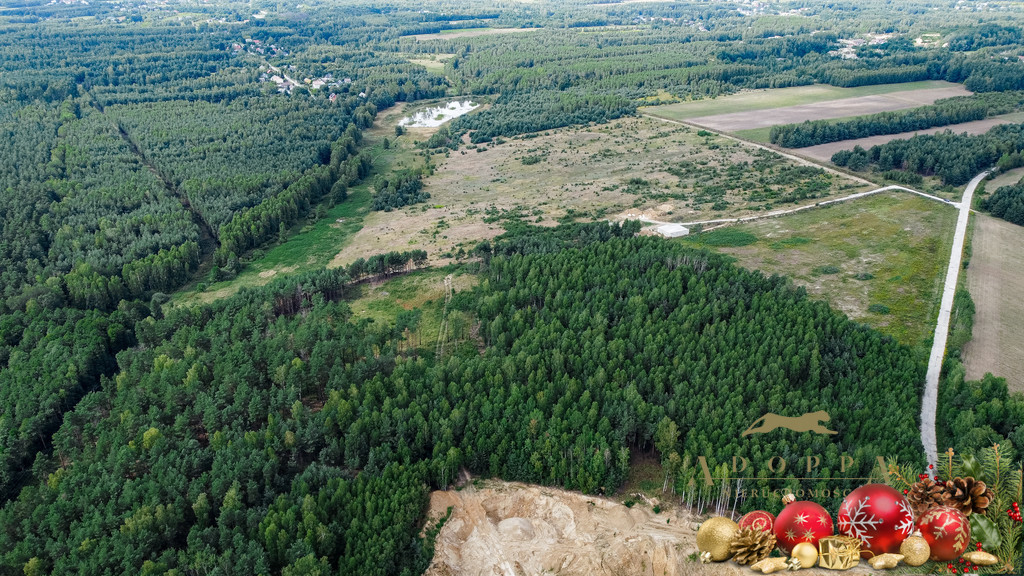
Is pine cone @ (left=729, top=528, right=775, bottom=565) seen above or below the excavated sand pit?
above

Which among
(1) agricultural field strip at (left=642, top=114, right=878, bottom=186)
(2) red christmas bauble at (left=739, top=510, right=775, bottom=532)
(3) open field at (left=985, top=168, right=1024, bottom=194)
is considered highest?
(2) red christmas bauble at (left=739, top=510, right=775, bottom=532)

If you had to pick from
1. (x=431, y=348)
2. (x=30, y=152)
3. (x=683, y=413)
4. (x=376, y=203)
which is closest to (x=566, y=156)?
(x=376, y=203)

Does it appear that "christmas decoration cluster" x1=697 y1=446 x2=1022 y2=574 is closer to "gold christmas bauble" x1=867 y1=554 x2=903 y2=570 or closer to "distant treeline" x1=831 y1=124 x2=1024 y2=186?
"gold christmas bauble" x1=867 y1=554 x2=903 y2=570

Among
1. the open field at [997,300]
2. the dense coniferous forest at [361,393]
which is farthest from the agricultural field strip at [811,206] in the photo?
the dense coniferous forest at [361,393]

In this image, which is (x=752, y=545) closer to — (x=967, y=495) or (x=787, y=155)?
(x=967, y=495)

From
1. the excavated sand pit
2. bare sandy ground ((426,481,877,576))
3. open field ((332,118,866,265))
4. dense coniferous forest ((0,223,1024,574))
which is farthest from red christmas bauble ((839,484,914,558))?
open field ((332,118,866,265))

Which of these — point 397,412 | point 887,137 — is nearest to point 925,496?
point 397,412
